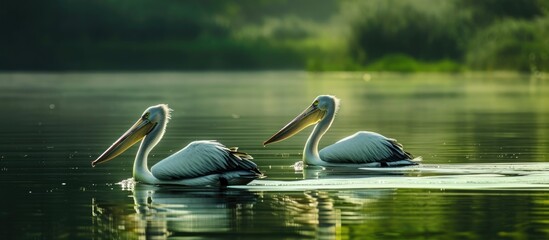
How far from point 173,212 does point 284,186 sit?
204 centimetres

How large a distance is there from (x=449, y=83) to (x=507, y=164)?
33.7m

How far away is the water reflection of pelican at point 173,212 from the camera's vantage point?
909 cm

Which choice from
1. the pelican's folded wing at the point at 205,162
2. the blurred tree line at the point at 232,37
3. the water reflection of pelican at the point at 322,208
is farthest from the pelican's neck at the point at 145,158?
the blurred tree line at the point at 232,37

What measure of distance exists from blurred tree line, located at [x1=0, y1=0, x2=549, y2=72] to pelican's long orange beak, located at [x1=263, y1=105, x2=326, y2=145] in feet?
141

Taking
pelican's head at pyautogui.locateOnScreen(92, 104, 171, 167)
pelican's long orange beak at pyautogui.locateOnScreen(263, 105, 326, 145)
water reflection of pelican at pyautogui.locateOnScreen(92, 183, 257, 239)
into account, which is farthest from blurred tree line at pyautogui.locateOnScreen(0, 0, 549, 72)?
water reflection of pelican at pyautogui.locateOnScreen(92, 183, 257, 239)

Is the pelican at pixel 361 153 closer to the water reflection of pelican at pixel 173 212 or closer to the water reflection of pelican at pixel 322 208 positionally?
the water reflection of pelican at pixel 322 208

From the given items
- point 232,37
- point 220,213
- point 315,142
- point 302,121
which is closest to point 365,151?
point 315,142

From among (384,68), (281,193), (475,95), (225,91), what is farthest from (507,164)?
(384,68)

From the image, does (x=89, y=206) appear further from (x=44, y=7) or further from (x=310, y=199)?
(x=44, y=7)

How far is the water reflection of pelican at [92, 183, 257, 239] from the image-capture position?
358 inches

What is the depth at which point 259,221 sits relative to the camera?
947 cm

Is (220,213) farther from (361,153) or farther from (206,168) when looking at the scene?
(361,153)

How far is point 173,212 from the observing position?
10039 mm

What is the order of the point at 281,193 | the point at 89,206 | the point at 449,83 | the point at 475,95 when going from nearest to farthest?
the point at 89,206 → the point at 281,193 → the point at 475,95 → the point at 449,83
